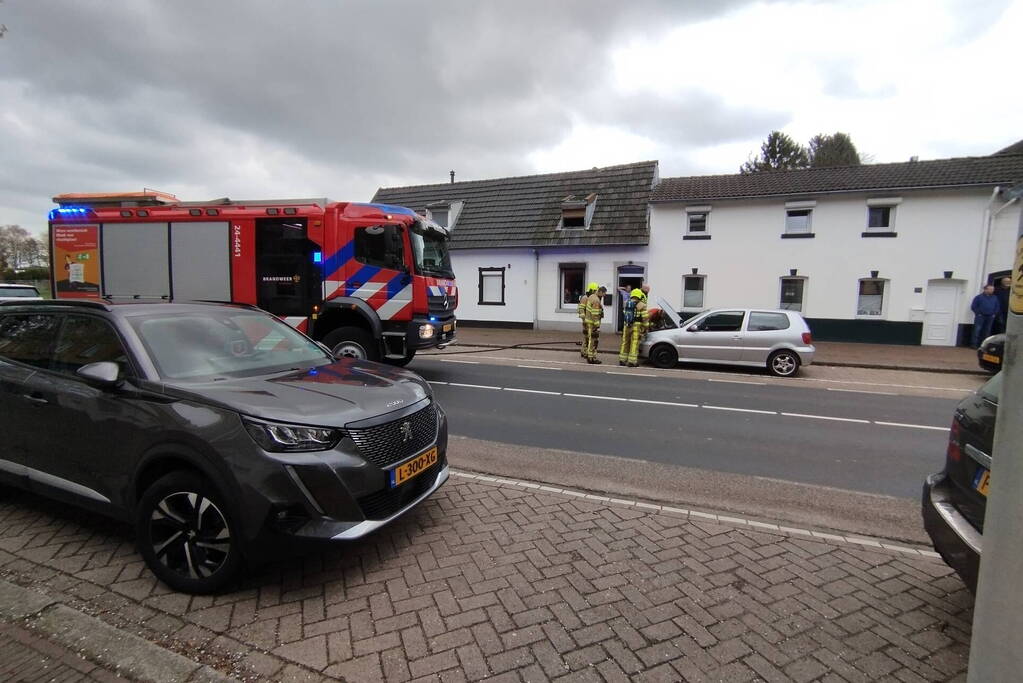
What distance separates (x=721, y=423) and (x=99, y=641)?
21.3 feet

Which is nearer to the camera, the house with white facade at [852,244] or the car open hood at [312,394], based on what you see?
the car open hood at [312,394]

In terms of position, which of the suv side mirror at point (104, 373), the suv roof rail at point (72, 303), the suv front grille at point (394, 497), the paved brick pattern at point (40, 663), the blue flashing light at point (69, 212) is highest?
the blue flashing light at point (69, 212)

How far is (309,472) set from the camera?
2.65m

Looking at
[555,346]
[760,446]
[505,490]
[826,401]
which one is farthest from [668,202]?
[505,490]

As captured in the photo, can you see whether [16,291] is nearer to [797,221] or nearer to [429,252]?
[429,252]

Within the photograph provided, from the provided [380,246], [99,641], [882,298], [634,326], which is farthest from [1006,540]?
[882,298]

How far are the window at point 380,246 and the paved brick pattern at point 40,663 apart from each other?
6.75 metres

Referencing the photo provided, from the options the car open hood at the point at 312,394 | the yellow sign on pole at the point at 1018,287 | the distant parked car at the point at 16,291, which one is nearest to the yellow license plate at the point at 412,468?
the car open hood at the point at 312,394

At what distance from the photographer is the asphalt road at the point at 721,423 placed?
5.24 m

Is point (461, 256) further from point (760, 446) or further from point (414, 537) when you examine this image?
point (414, 537)

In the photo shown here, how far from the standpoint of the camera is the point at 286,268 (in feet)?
29.0

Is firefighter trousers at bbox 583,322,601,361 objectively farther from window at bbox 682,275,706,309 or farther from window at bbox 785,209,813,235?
window at bbox 785,209,813,235

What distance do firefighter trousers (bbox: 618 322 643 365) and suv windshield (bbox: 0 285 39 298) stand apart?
564 inches

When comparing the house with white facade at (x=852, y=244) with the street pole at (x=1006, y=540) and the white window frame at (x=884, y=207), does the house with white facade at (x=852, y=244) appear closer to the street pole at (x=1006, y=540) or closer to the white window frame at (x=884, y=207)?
the white window frame at (x=884, y=207)
